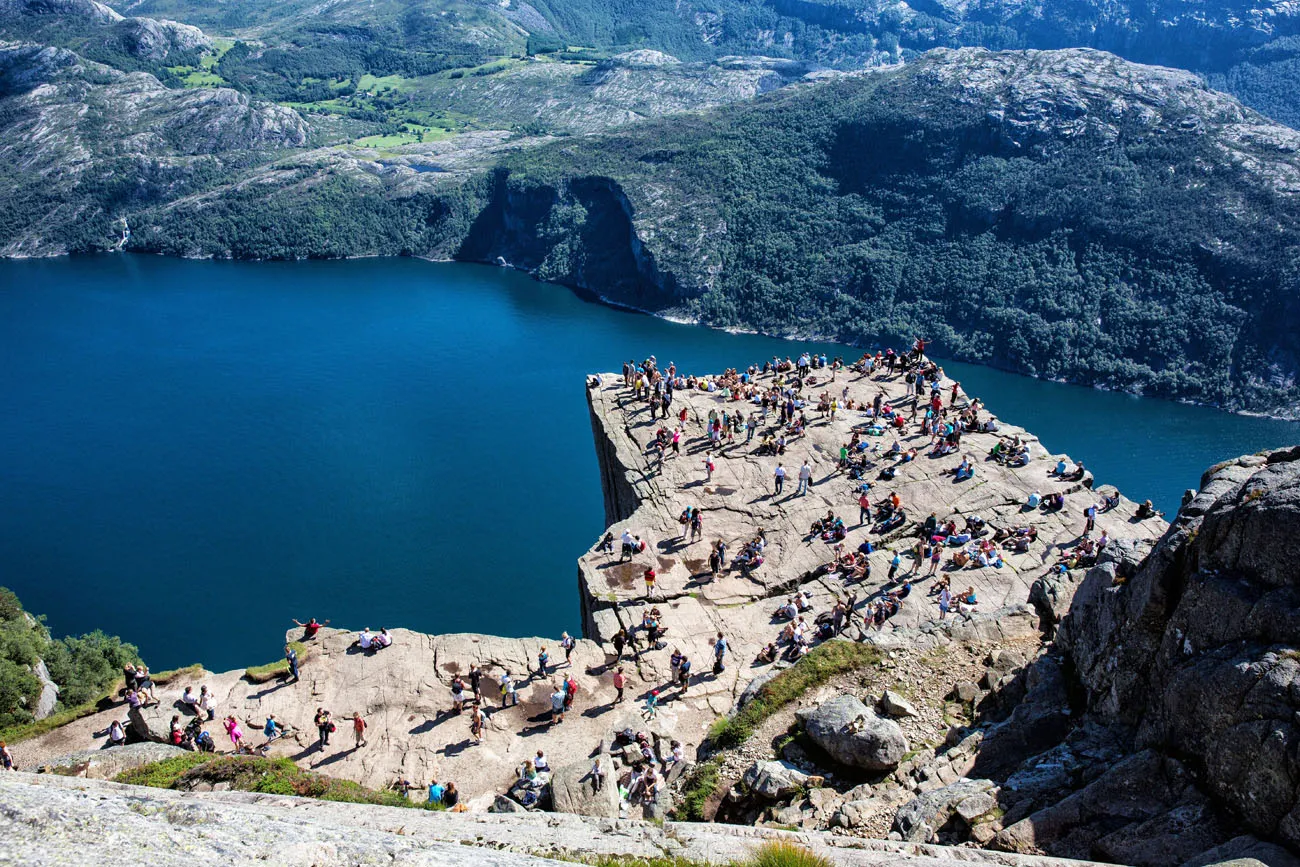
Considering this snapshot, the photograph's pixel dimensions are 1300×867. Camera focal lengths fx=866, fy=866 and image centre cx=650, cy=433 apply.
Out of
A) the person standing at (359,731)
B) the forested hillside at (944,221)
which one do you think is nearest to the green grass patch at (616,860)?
the person standing at (359,731)

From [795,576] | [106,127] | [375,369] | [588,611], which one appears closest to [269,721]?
[588,611]

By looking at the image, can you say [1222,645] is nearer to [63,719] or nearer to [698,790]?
[698,790]

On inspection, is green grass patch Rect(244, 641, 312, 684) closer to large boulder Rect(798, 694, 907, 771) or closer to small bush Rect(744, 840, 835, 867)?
large boulder Rect(798, 694, 907, 771)

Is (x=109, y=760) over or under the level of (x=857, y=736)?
under

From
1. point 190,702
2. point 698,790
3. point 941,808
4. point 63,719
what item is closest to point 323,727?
point 190,702

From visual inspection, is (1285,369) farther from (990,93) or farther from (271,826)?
(271,826)

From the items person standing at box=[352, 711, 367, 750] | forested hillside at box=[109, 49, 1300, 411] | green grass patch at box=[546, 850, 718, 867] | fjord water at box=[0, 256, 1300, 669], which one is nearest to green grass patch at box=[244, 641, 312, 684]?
person standing at box=[352, 711, 367, 750]
